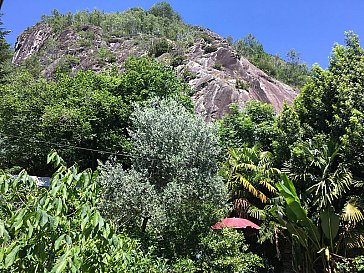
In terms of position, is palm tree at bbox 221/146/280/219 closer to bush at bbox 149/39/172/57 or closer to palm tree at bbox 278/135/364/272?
palm tree at bbox 278/135/364/272

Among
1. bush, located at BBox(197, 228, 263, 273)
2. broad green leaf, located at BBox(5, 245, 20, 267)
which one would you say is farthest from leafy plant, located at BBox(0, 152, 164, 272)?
bush, located at BBox(197, 228, 263, 273)

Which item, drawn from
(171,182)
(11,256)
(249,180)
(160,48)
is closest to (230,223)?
(171,182)

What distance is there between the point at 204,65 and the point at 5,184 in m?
38.1

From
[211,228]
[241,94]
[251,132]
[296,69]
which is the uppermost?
[296,69]

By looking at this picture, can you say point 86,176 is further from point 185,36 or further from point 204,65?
point 185,36

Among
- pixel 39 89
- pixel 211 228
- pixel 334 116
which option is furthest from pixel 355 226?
pixel 39 89

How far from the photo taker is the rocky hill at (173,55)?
33.3 meters

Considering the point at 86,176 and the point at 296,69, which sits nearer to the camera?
the point at 86,176

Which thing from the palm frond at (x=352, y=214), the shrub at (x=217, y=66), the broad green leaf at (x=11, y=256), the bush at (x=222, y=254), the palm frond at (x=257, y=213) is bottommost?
the bush at (x=222, y=254)

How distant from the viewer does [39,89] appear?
1730cm

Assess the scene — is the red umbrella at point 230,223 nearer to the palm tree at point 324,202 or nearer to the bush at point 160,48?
the palm tree at point 324,202

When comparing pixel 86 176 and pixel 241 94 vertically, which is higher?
pixel 241 94

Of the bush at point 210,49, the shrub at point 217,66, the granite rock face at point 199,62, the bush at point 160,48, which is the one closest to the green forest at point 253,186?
the granite rock face at point 199,62

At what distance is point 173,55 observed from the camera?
43906 mm
